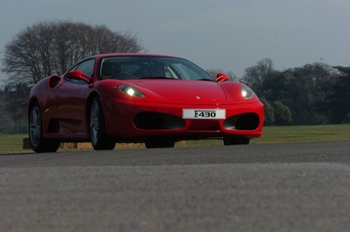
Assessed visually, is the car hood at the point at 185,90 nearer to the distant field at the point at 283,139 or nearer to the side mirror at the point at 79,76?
the side mirror at the point at 79,76

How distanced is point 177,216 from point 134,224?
20cm

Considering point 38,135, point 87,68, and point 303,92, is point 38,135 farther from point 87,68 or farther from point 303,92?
point 303,92

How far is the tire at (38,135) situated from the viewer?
8.98 metres

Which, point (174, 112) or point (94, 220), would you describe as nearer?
point (94, 220)

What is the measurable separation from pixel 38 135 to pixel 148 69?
5.98ft

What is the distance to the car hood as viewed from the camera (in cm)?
734

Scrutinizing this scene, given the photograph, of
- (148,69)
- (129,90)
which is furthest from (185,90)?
(148,69)

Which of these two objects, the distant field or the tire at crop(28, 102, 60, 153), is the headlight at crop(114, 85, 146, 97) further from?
the distant field

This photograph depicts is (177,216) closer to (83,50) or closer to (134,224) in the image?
(134,224)

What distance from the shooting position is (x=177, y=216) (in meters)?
2.77

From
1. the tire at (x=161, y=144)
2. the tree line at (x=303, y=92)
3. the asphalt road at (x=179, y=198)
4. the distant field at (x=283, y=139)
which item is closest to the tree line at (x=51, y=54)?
the tree line at (x=303, y=92)

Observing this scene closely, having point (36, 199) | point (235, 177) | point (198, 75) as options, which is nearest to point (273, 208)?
point (235, 177)

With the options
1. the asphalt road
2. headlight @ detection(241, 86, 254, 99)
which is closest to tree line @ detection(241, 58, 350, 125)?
headlight @ detection(241, 86, 254, 99)

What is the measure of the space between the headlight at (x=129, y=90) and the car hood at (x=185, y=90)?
0.43 ft
